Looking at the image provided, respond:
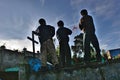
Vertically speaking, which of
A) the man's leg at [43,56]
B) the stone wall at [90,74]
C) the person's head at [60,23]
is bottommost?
the stone wall at [90,74]

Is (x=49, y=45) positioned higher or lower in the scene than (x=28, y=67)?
higher

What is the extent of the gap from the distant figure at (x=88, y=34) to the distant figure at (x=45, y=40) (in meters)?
1.32

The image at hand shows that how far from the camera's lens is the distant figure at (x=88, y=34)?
6.62 meters

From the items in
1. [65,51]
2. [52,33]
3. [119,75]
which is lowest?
[119,75]

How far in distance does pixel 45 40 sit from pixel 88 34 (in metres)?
1.79

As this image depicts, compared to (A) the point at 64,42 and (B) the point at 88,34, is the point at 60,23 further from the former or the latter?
(B) the point at 88,34

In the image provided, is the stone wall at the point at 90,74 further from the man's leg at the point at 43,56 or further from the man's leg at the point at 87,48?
the man's leg at the point at 87,48

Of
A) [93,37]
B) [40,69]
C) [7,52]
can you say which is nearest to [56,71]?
[40,69]

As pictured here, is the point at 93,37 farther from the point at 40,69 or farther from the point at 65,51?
the point at 40,69

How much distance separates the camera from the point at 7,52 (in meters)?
27.2

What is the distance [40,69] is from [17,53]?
2231 cm

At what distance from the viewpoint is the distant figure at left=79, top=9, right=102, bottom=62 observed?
662 cm

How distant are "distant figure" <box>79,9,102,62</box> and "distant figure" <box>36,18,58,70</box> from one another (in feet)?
4.31

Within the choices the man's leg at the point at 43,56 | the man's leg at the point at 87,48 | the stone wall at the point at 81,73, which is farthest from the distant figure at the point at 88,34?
the man's leg at the point at 43,56
